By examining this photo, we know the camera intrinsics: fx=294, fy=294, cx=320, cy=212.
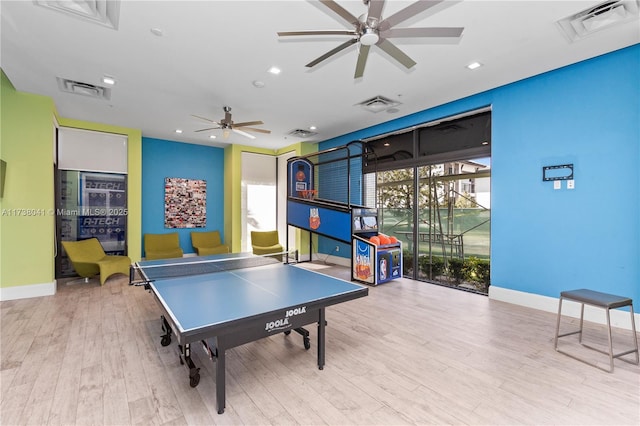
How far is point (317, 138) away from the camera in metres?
8.00

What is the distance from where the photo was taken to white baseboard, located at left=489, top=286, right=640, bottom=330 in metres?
3.50

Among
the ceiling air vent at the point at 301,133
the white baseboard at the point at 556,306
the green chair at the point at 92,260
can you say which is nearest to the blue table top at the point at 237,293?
the white baseboard at the point at 556,306

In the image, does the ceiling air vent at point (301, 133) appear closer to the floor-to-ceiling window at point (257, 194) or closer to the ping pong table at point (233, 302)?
the floor-to-ceiling window at point (257, 194)

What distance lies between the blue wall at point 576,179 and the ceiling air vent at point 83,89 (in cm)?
→ 617

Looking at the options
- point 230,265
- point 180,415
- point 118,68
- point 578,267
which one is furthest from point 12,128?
point 578,267

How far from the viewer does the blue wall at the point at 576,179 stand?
3.52 m

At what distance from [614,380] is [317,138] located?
6.98 m

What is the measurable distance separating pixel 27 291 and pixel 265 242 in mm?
4735

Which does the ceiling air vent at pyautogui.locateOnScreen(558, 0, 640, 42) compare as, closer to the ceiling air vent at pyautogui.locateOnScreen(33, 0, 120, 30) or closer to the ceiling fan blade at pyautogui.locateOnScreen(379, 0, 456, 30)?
the ceiling fan blade at pyautogui.locateOnScreen(379, 0, 456, 30)

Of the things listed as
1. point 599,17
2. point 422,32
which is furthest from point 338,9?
point 599,17

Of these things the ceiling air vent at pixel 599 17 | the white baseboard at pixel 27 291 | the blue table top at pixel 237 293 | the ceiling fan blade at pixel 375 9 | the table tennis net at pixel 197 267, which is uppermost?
the ceiling air vent at pixel 599 17

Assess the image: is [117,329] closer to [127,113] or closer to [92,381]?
[92,381]

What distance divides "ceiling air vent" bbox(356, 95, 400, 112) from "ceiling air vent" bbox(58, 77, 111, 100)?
4282mm

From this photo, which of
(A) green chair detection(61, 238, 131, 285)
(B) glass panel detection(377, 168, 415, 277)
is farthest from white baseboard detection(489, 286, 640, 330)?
(A) green chair detection(61, 238, 131, 285)
